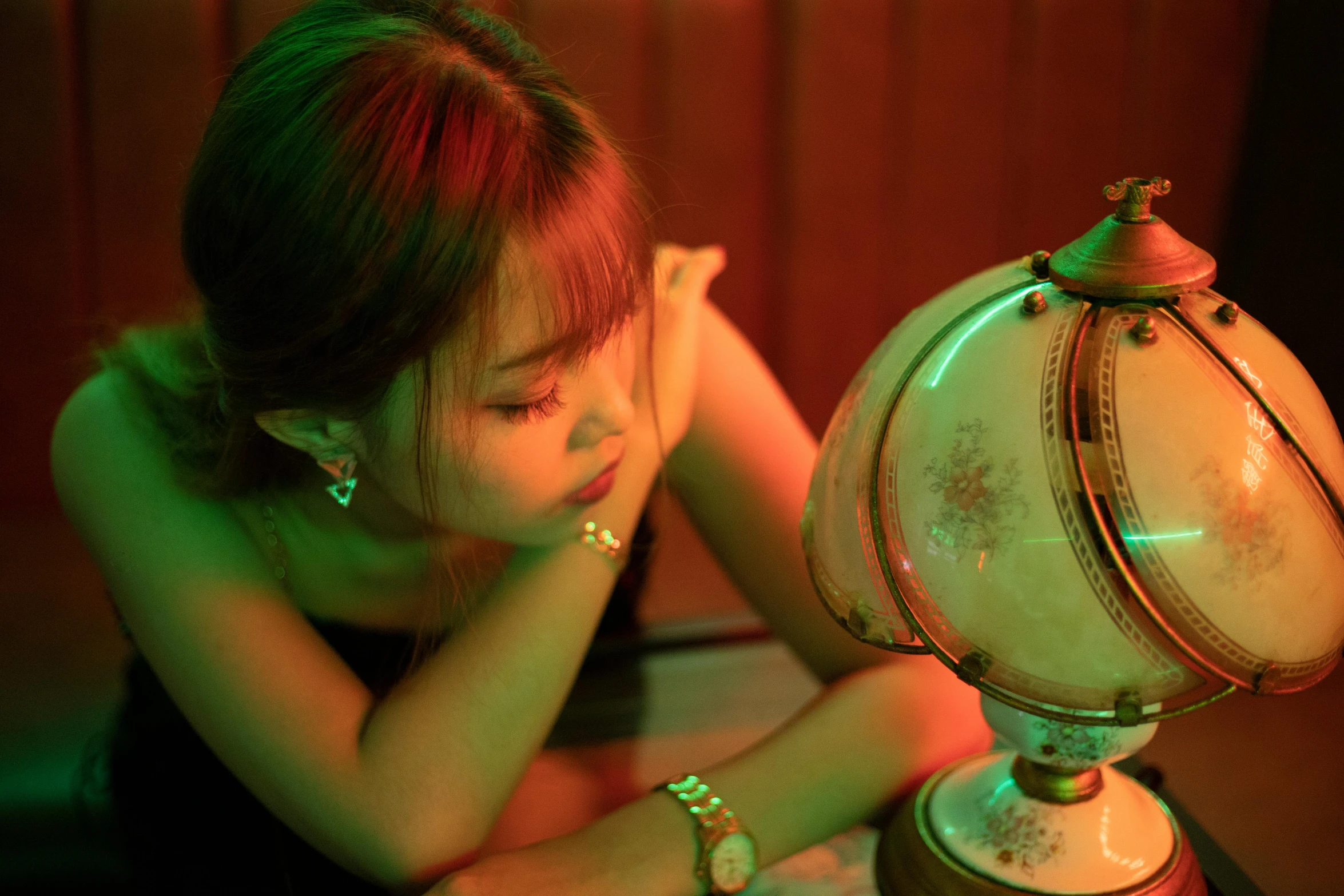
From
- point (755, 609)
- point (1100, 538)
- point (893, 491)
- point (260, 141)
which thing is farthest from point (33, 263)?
point (1100, 538)

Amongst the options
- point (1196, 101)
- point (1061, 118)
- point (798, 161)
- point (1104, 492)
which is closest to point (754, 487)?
point (1104, 492)

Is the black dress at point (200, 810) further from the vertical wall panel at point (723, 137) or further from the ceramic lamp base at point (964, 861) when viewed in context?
the vertical wall panel at point (723, 137)

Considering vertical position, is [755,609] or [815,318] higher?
[815,318]

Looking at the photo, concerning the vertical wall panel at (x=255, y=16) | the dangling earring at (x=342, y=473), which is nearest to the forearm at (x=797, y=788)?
the dangling earring at (x=342, y=473)

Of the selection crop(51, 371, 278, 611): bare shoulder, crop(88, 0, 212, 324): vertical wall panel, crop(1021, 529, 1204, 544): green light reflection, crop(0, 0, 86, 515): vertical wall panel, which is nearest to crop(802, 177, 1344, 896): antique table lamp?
crop(1021, 529, 1204, 544): green light reflection

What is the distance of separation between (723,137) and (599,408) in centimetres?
70

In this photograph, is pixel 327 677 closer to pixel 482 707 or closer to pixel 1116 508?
pixel 482 707

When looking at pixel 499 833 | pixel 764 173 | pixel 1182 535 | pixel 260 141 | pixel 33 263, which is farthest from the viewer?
pixel 764 173

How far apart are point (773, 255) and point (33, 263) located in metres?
0.83

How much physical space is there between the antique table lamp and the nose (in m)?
0.18

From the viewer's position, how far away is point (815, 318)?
4.69 ft

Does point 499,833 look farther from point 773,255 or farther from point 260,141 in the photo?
point 773,255

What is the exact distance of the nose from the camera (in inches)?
28.7

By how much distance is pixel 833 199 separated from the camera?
4.51 feet
